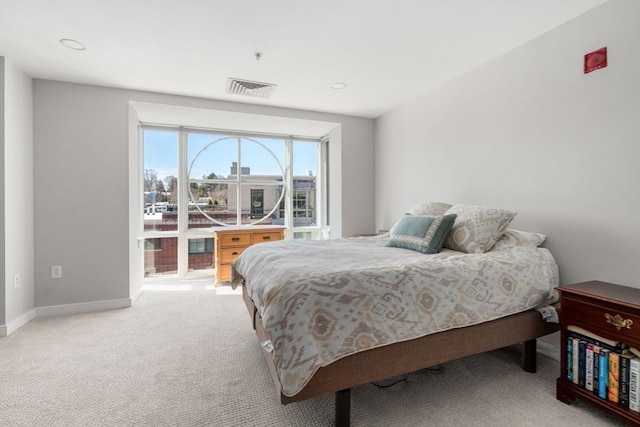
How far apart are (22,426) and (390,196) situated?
12.5 feet

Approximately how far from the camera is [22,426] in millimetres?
1460

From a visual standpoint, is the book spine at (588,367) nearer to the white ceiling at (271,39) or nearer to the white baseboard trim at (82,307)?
the white ceiling at (271,39)

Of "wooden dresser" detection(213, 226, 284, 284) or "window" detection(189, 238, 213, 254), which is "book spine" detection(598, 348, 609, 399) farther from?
"window" detection(189, 238, 213, 254)

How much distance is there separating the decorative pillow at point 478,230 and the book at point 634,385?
0.89m

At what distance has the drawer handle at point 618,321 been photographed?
139 centimetres

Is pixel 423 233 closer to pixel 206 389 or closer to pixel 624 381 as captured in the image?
pixel 624 381

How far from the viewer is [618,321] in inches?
56.4

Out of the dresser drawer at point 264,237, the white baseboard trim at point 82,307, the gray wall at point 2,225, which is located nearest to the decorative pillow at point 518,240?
the dresser drawer at point 264,237

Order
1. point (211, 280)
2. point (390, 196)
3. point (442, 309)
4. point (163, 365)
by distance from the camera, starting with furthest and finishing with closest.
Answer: point (211, 280) < point (390, 196) < point (163, 365) < point (442, 309)

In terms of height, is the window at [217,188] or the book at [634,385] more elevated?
the window at [217,188]

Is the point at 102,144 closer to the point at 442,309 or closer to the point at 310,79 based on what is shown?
the point at 310,79

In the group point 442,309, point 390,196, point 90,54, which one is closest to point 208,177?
point 90,54

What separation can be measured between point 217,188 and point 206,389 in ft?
11.3

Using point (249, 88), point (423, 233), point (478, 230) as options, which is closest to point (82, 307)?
point (249, 88)
